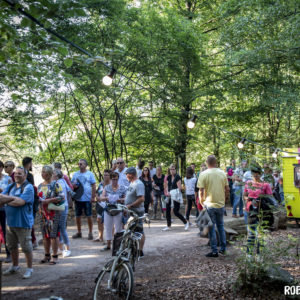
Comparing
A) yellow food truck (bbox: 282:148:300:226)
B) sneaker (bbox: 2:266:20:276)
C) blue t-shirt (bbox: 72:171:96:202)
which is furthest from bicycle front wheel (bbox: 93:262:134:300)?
yellow food truck (bbox: 282:148:300:226)

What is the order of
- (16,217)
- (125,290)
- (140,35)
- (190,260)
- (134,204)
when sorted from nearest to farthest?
1. (125,290)
2. (16,217)
3. (134,204)
4. (190,260)
5. (140,35)

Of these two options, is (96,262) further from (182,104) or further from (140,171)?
(182,104)

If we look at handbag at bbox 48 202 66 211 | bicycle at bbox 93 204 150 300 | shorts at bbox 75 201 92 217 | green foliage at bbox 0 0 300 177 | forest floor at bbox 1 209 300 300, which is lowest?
forest floor at bbox 1 209 300 300

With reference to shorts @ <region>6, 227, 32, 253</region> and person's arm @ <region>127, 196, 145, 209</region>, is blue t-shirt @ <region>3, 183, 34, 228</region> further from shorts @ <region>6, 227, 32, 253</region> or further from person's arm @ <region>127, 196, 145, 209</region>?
person's arm @ <region>127, 196, 145, 209</region>

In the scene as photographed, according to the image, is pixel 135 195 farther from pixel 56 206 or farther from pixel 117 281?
pixel 117 281

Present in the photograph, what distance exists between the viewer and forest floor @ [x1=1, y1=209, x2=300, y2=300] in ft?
15.0

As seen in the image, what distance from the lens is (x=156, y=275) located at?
5441mm

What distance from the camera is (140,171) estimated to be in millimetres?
11430

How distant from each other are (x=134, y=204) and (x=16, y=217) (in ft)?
6.72

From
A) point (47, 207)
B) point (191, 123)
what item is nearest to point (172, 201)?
point (191, 123)

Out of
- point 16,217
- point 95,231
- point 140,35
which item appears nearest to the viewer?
point 16,217

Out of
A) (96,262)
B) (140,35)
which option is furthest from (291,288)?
(140,35)

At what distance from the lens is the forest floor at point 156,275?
4.58 meters

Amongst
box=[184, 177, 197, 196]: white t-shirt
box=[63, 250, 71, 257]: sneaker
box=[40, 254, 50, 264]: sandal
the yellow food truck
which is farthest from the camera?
the yellow food truck
